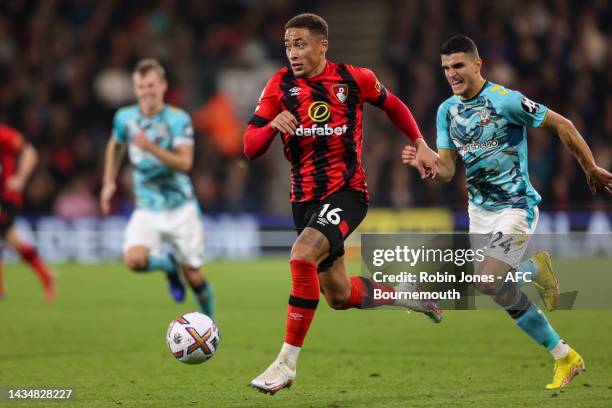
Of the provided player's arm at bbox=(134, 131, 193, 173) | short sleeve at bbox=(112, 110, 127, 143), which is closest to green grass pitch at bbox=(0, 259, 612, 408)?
player's arm at bbox=(134, 131, 193, 173)

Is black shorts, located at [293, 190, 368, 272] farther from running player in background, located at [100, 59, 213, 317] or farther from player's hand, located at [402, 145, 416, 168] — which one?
running player in background, located at [100, 59, 213, 317]

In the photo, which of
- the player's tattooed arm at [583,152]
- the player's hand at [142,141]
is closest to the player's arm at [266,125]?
the player's tattooed arm at [583,152]

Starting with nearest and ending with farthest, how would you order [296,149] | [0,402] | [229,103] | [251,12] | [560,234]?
1. [0,402]
2. [296,149]
3. [560,234]
4. [229,103]
5. [251,12]

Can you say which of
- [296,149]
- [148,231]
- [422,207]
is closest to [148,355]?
[148,231]

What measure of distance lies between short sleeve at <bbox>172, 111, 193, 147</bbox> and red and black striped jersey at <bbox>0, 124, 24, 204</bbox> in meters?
3.35

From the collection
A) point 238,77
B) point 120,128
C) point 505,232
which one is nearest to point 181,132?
point 120,128

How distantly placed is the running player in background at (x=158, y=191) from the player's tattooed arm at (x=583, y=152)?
3.89m

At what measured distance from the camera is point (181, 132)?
968 cm

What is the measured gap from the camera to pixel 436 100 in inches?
691

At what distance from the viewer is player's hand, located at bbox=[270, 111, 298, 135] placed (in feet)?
20.6

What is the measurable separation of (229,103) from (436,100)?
380cm

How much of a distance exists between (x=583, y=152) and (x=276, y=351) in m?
3.13

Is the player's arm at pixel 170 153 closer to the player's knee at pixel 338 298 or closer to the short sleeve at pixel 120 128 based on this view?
the short sleeve at pixel 120 128

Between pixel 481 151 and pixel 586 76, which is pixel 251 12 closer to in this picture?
pixel 586 76
